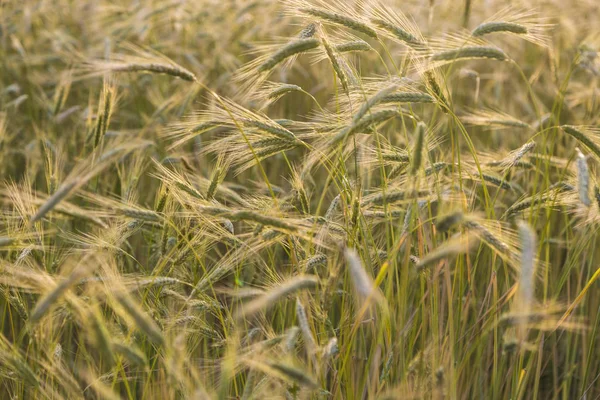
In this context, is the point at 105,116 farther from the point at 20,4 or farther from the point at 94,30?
the point at 20,4

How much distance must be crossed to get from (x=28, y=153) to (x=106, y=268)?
160cm

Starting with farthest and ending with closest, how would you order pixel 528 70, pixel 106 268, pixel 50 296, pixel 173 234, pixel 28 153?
pixel 528 70 < pixel 28 153 < pixel 173 234 < pixel 106 268 < pixel 50 296

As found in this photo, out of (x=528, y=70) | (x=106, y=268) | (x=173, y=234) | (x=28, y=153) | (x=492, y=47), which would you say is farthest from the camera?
(x=528, y=70)

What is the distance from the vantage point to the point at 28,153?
288cm

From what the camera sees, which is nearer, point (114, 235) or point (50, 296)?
point (50, 296)

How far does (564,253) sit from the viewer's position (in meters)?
2.91

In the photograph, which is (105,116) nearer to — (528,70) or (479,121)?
(479,121)

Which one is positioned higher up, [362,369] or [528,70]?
[528,70]

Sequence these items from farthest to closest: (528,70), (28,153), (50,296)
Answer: (528,70) < (28,153) < (50,296)

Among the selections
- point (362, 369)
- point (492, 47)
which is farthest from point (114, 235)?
point (492, 47)

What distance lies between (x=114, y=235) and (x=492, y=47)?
47.3 inches

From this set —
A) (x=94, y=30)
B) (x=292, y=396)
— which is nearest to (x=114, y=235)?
(x=292, y=396)

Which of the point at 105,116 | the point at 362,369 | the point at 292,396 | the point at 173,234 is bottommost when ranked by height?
the point at 362,369

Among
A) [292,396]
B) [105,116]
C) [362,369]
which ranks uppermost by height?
[105,116]
